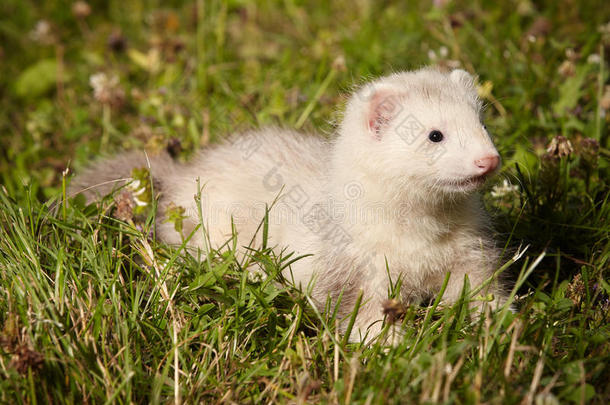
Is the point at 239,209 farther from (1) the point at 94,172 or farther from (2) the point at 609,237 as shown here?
(2) the point at 609,237

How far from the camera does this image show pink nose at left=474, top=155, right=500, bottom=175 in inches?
110

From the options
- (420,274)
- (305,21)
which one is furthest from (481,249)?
(305,21)

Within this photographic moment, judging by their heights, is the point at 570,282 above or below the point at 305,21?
below

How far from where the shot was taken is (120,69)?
21.2ft

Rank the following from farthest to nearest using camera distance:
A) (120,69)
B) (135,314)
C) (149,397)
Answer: (120,69) → (135,314) → (149,397)

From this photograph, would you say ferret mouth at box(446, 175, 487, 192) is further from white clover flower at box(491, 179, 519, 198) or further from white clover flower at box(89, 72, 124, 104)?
white clover flower at box(89, 72, 124, 104)

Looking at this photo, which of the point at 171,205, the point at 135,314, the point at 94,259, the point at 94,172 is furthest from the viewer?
the point at 94,172

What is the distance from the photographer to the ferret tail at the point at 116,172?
160 inches

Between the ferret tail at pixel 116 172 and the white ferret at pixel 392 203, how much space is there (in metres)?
0.54

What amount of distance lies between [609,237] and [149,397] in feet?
8.19

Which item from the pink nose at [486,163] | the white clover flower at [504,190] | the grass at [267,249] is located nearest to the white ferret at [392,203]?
the pink nose at [486,163]

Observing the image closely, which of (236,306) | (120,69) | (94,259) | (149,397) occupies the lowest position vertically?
(149,397)

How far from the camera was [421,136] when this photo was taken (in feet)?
9.67

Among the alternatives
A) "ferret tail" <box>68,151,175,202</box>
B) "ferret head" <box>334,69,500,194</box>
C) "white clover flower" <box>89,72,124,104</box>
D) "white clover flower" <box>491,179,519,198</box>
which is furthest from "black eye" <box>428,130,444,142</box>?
"white clover flower" <box>89,72,124,104</box>
